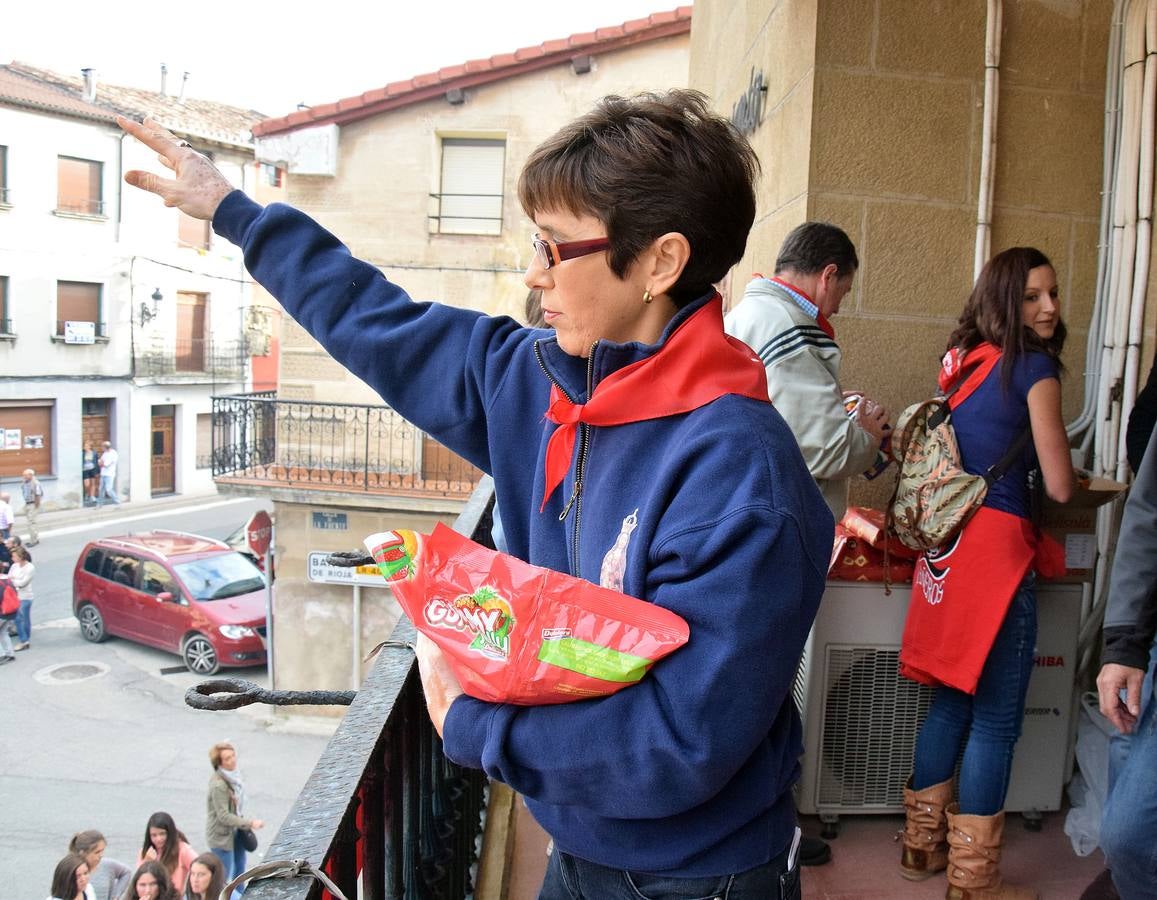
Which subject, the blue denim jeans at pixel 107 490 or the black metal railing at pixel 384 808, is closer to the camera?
the black metal railing at pixel 384 808

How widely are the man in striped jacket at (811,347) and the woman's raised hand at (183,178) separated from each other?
4.26 ft

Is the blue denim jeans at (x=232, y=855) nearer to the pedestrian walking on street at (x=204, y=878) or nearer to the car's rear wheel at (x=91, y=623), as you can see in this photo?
the pedestrian walking on street at (x=204, y=878)

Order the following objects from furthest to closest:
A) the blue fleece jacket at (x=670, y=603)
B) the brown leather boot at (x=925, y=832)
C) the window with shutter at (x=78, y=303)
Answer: the window with shutter at (x=78, y=303)
the brown leather boot at (x=925, y=832)
the blue fleece jacket at (x=670, y=603)

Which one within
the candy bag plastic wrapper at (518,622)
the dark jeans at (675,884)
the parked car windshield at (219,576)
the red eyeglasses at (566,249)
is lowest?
the parked car windshield at (219,576)

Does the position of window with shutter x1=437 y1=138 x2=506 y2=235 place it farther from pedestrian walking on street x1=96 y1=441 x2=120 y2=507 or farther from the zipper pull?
pedestrian walking on street x1=96 y1=441 x2=120 y2=507

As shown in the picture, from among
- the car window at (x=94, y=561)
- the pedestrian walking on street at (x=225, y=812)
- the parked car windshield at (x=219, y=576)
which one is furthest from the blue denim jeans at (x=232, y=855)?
the car window at (x=94, y=561)

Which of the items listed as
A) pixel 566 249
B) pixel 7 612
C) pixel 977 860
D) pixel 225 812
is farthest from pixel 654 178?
pixel 7 612

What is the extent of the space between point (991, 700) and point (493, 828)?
1.26 meters

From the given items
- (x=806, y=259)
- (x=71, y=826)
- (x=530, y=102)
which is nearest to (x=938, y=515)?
(x=806, y=259)

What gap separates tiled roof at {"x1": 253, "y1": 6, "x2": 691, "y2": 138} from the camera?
1255 centimetres

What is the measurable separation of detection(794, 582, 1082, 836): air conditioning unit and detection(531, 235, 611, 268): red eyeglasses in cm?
176

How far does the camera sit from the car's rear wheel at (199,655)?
14594 mm

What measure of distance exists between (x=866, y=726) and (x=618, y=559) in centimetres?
193

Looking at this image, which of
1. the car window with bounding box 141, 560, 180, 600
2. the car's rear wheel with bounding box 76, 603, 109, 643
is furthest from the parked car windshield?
the car's rear wheel with bounding box 76, 603, 109, 643
